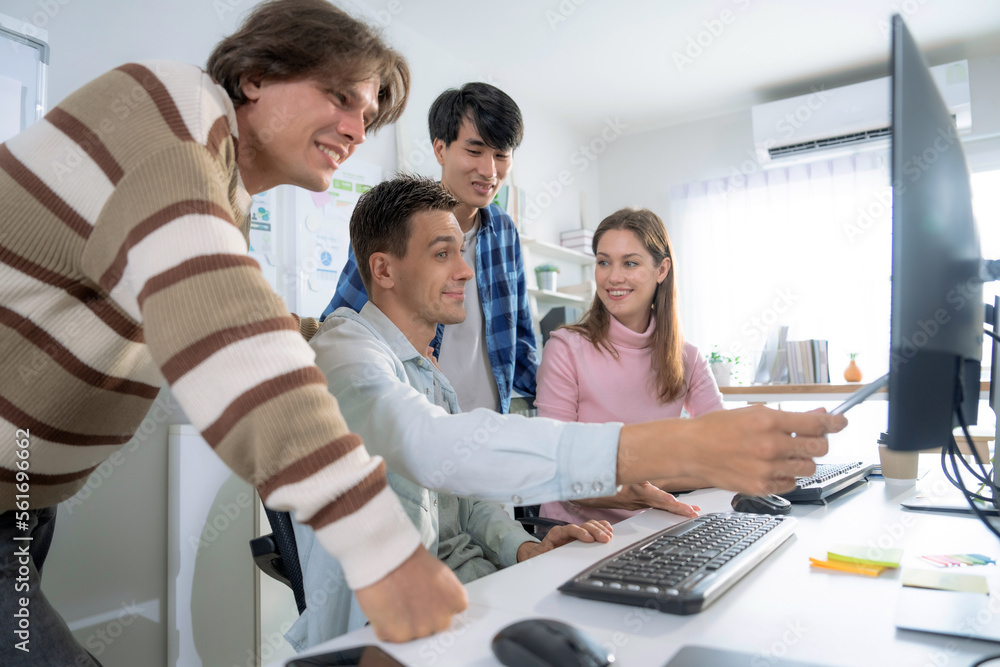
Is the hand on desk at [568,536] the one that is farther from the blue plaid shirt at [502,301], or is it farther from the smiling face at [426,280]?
the blue plaid shirt at [502,301]

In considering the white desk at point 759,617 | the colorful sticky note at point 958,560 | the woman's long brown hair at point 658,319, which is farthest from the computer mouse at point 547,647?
the woman's long brown hair at point 658,319

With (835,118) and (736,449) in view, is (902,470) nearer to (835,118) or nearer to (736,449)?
(736,449)

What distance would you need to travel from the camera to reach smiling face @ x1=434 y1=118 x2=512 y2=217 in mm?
1954

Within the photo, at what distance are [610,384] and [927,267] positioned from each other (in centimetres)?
124

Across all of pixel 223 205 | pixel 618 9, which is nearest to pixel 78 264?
pixel 223 205

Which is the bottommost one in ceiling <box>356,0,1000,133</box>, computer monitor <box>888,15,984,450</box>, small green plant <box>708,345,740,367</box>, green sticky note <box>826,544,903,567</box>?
green sticky note <box>826,544,903,567</box>

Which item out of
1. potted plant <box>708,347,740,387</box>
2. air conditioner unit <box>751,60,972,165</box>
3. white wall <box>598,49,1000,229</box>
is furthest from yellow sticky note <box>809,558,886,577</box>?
white wall <box>598,49,1000,229</box>

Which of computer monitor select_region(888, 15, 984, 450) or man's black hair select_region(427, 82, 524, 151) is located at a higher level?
man's black hair select_region(427, 82, 524, 151)

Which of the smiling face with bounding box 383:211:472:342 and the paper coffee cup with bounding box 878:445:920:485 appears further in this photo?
the paper coffee cup with bounding box 878:445:920:485

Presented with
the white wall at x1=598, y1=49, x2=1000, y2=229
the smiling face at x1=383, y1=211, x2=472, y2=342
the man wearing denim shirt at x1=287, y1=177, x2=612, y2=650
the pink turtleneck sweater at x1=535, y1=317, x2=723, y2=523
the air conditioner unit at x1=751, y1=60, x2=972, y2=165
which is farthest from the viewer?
the white wall at x1=598, y1=49, x2=1000, y2=229

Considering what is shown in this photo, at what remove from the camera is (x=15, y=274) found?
2.09 feet

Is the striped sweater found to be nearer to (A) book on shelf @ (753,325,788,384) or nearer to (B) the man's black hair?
(B) the man's black hair

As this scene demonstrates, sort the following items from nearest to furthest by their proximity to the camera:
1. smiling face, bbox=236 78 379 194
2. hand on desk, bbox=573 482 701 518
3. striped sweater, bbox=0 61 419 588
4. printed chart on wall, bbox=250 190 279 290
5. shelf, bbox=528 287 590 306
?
striped sweater, bbox=0 61 419 588 → smiling face, bbox=236 78 379 194 → hand on desk, bbox=573 482 701 518 → printed chart on wall, bbox=250 190 279 290 → shelf, bbox=528 287 590 306

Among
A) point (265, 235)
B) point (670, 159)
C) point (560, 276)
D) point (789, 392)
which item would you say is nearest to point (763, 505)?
point (265, 235)
